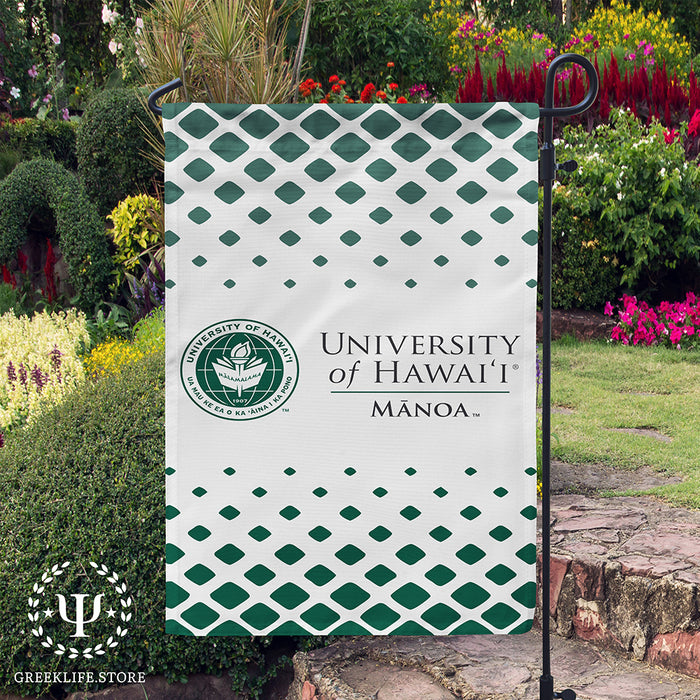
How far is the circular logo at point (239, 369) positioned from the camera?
6.49 ft

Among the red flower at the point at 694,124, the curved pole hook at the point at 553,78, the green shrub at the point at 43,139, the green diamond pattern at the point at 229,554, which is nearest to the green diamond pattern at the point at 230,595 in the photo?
the green diamond pattern at the point at 229,554

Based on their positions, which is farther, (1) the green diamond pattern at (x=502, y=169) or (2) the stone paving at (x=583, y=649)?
(2) the stone paving at (x=583, y=649)

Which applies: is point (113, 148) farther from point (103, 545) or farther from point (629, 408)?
point (103, 545)

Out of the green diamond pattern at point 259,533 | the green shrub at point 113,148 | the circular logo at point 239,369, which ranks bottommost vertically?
the green diamond pattern at point 259,533

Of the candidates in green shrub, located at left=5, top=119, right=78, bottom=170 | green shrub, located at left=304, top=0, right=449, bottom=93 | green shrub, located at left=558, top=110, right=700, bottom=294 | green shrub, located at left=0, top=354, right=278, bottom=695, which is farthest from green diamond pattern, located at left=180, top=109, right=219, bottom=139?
green shrub, located at left=304, top=0, right=449, bottom=93

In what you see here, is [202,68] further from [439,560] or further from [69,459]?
[439,560]

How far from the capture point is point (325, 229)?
78.0 inches

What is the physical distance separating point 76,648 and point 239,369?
1.68m

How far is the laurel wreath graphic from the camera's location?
2961 mm

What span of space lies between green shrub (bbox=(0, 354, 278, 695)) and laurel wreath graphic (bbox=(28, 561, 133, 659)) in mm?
23

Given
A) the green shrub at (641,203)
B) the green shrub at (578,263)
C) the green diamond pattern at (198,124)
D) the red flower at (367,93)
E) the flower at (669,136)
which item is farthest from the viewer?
the red flower at (367,93)

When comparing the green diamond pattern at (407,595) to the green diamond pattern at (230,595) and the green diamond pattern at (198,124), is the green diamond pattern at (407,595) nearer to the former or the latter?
the green diamond pattern at (230,595)

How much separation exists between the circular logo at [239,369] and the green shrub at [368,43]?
33.2 feet

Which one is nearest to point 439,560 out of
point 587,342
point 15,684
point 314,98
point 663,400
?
point 15,684
